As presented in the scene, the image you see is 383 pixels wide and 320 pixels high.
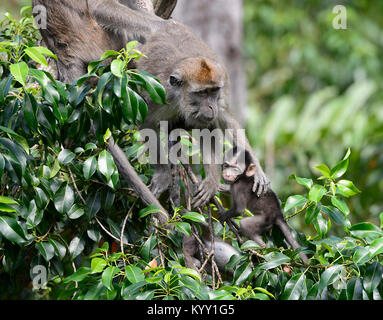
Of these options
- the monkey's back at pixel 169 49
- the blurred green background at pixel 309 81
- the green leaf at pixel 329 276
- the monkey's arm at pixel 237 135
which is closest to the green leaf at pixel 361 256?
the green leaf at pixel 329 276

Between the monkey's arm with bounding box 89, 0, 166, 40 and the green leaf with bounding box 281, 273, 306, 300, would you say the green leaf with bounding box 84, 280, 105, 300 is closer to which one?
the green leaf with bounding box 281, 273, 306, 300

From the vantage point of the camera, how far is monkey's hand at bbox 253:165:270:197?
156 inches

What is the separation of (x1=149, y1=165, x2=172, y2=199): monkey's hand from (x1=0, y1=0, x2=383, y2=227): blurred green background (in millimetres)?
3403

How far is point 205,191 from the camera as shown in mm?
→ 3645

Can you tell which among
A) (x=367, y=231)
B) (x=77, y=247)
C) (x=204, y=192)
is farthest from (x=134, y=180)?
(x=367, y=231)

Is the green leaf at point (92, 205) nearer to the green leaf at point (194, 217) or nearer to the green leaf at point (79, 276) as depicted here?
the green leaf at point (79, 276)

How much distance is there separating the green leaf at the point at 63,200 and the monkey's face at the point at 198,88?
3.88 feet

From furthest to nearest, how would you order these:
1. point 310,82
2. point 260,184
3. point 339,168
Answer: point 310,82 → point 260,184 → point 339,168

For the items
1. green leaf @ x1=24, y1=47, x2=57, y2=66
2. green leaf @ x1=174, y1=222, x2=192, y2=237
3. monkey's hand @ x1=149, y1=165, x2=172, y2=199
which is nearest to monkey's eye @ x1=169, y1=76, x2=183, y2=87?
monkey's hand @ x1=149, y1=165, x2=172, y2=199

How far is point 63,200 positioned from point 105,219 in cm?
30

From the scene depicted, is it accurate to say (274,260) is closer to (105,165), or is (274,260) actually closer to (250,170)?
(105,165)

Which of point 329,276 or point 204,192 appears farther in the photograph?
point 204,192
